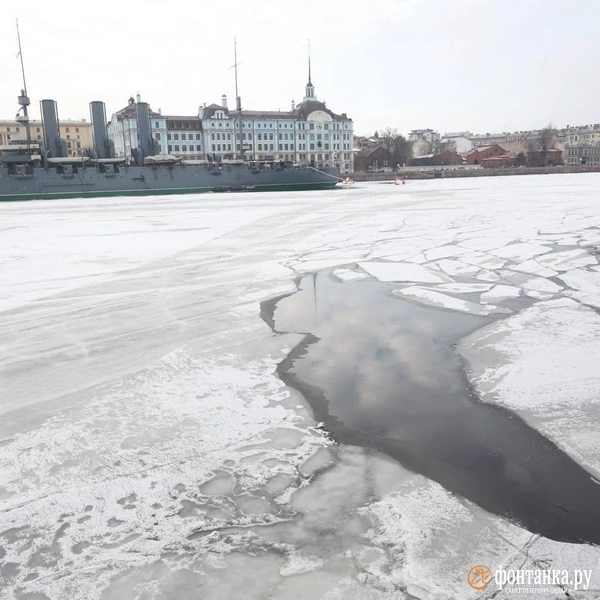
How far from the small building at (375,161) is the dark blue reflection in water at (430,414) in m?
91.6

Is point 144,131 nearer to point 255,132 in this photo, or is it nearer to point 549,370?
point 549,370

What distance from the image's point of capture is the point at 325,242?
10461 millimetres

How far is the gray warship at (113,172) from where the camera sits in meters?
35.6

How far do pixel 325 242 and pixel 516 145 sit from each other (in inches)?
5402

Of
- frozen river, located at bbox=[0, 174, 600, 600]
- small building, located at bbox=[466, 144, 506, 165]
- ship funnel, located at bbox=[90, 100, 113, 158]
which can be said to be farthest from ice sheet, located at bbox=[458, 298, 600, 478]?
small building, located at bbox=[466, 144, 506, 165]

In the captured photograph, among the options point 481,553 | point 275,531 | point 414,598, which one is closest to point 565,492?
point 481,553

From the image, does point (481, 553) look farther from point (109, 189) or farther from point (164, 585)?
point (109, 189)

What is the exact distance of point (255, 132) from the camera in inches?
3541

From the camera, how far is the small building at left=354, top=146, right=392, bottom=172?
95.9 metres
